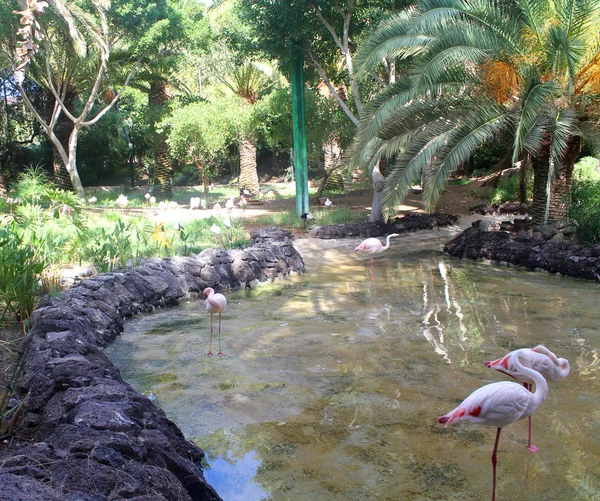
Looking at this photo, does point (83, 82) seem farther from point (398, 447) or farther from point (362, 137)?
point (398, 447)

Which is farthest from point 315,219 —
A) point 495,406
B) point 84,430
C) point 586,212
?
point 84,430

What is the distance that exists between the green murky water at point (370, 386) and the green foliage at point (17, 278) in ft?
3.52

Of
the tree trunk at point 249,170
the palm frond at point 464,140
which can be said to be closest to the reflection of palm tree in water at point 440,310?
the palm frond at point 464,140

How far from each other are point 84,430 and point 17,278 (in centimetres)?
303

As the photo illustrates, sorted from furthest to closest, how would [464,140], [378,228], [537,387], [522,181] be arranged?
[522,181], [378,228], [464,140], [537,387]

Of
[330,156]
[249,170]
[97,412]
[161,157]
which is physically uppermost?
[161,157]

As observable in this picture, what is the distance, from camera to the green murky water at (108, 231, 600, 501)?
13.3 feet

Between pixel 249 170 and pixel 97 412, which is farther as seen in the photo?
pixel 249 170

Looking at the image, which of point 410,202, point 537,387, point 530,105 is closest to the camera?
point 537,387

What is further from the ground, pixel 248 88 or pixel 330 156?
pixel 248 88

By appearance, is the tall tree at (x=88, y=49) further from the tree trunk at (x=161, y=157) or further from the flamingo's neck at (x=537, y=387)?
the flamingo's neck at (x=537, y=387)

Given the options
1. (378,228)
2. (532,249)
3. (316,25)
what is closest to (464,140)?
(532,249)

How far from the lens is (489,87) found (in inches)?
459

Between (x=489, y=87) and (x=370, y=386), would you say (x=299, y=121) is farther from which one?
(x=370, y=386)
